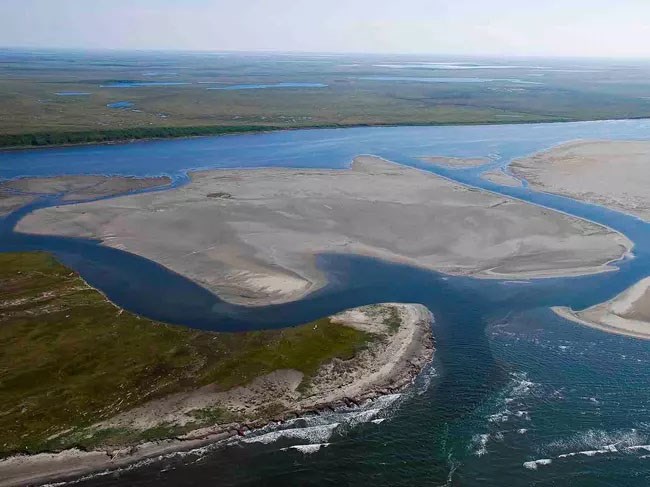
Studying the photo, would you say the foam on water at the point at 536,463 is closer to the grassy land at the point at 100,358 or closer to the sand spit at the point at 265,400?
the sand spit at the point at 265,400

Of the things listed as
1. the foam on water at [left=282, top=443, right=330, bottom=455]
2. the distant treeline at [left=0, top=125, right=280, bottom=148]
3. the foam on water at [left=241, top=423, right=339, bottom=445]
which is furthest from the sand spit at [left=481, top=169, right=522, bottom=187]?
the foam on water at [left=282, top=443, right=330, bottom=455]

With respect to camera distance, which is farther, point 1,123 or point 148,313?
point 1,123

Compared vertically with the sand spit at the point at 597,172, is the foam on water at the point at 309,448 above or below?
below

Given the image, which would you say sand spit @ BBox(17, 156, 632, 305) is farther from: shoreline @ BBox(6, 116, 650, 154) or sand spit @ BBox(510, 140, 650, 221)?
shoreline @ BBox(6, 116, 650, 154)

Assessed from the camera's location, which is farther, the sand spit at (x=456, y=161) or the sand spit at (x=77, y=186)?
the sand spit at (x=456, y=161)

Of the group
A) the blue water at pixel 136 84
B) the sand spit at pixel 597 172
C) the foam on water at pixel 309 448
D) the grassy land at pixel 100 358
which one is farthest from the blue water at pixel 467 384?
the blue water at pixel 136 84

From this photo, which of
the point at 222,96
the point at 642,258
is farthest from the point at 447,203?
the point at 222,96

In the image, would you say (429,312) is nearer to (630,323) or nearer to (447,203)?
(630,323)

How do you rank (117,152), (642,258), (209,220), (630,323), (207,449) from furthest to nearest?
1. (117,152)
2. (209,220)
3. (642,258)
4. (630,323)
5. (207,449)
